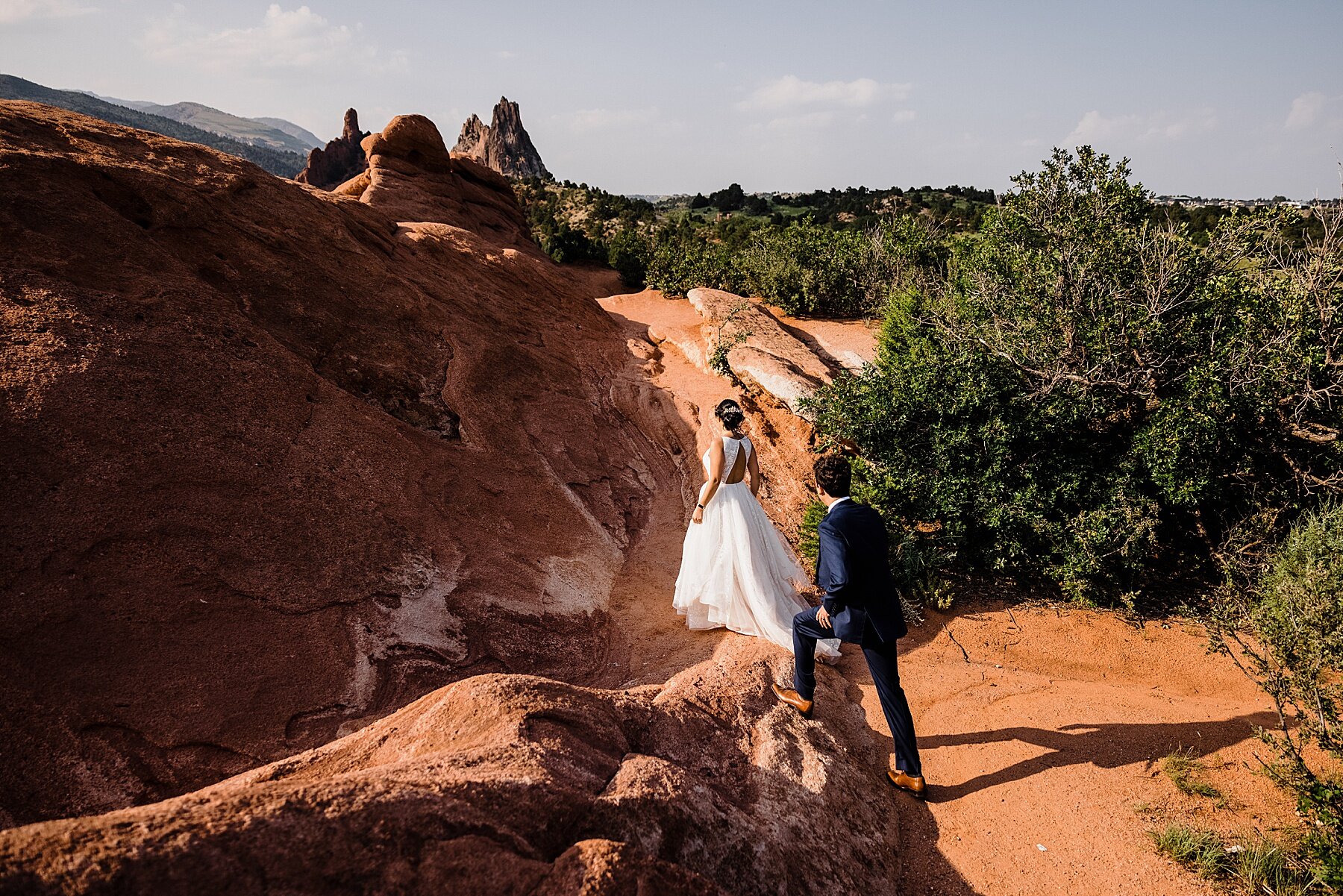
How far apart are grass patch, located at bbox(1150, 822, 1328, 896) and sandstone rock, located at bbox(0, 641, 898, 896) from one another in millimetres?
1455

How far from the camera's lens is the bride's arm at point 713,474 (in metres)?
5.60

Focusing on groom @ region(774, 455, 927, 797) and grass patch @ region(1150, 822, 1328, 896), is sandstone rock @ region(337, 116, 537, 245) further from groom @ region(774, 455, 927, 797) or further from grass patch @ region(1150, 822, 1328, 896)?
grass patch @ region(1150, 822, 1328, 896)

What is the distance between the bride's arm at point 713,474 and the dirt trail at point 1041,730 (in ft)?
3.65

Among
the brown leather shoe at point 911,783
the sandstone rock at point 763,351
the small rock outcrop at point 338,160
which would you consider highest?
the small rock outcrop at point 338,160

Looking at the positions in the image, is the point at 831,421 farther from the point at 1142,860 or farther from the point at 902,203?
the point at 902,203

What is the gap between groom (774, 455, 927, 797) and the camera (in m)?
3.97

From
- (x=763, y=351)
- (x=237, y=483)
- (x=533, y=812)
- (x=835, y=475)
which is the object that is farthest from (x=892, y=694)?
(x=763, y=351)

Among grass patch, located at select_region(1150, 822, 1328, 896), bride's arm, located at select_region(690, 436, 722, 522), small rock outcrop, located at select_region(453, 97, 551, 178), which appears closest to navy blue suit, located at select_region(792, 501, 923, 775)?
grass patch, located at select_region(1150, 822, 1328, 896)

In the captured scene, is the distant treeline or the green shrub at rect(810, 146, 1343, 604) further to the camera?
the distant treeline

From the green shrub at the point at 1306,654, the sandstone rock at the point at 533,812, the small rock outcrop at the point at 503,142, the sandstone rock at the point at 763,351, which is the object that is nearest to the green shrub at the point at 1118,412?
the green shrub at the point at 1306,654

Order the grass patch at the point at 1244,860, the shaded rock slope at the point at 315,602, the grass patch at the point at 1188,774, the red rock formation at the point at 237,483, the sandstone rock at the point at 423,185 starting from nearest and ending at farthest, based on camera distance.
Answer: the shaded rock slope at the point at 315,602 → the grass patch at the point at 1244,860 → the red rock formation at the point at 237,483 → the grass patch at the point at 1188,774 → the sandstone rock at the point at 423,185

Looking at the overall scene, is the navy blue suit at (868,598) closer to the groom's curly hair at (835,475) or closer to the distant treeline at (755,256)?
the groom's curly hair at (835,475)

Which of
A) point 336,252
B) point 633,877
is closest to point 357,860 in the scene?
point 633,877

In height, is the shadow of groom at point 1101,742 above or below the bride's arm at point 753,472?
below
